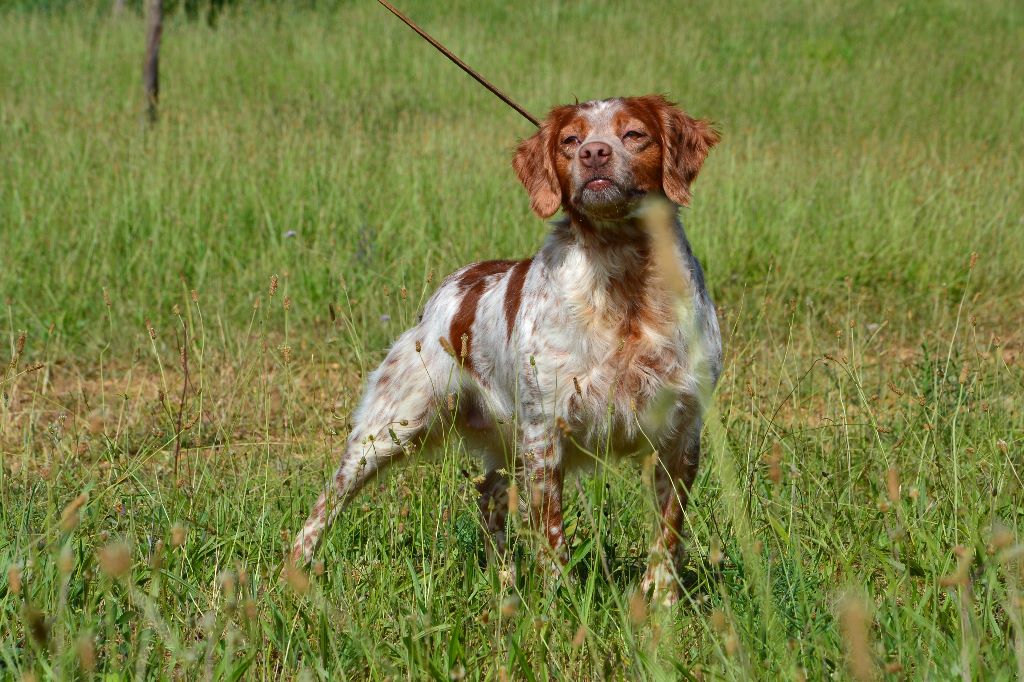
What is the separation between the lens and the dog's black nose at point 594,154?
312 cm

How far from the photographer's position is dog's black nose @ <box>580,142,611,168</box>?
3119 millimetres

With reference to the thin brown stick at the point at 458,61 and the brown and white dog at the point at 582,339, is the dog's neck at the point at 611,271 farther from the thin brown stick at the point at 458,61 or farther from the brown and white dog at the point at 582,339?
the thin brown stick at the point at 458,61

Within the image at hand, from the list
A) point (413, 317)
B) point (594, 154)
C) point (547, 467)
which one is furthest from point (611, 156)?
point (413, 317)

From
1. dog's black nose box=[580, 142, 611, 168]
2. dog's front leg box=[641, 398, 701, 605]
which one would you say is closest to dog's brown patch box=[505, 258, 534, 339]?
dog's black nose box=[580, 142, 611, 168]

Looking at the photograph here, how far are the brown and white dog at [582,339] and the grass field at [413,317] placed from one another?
15cm

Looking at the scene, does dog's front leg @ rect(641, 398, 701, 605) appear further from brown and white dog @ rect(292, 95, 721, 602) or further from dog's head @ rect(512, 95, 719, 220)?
dog's head @ rect(512, 95, 719, 220)

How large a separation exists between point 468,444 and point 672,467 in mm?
825

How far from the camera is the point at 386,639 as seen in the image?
2.45m

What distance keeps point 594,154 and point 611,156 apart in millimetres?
62

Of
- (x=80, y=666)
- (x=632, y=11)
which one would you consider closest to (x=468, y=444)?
(x=80, y=666)

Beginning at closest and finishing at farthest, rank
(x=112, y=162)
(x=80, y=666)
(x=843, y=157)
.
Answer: (x=80, y=666)
(x=112, y=162)
(x=843, y=157)

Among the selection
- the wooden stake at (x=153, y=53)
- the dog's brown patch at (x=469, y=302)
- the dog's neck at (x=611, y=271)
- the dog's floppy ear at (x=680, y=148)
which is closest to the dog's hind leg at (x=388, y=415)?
the dog's brown patch at (x=469, y=302)

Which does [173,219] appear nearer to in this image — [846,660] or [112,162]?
[112,162]

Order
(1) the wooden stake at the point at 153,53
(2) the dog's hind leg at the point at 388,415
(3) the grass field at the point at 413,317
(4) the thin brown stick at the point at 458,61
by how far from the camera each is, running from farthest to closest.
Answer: (1) the wooden stake at the point at 153,53 → (2) the dog's hind leg at the point at 388,415 → (4) the thin brown stick at the point at 458,61 → (3) the grass field at the point at 413,317
